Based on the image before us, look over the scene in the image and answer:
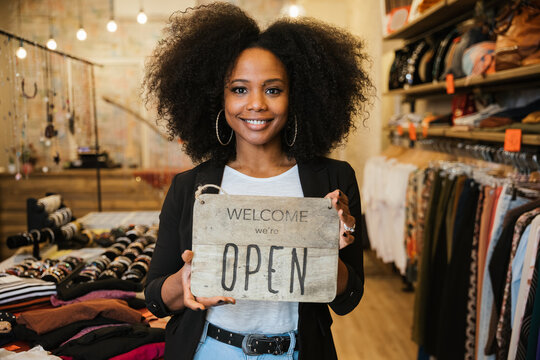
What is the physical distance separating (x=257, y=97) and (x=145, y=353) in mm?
858

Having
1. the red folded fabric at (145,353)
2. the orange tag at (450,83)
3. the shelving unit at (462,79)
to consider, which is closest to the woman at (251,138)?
the red folded fabric at (145,353)

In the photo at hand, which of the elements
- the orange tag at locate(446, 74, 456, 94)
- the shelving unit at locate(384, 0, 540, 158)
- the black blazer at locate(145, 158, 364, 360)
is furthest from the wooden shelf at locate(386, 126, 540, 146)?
the black blazer at locate(145, 158, 364, 360)

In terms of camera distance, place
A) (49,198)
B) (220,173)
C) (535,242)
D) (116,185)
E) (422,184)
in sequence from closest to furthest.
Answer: (220,173), (535,242), (49,198), (422,184), (116,185)

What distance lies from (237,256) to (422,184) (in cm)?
229

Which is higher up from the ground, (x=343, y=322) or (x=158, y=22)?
(x=158, y=22)

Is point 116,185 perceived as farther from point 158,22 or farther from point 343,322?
point 343,322

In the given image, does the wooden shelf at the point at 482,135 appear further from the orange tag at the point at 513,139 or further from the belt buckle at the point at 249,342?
the belt buckle at the point at 249,342

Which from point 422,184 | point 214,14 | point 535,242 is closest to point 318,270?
point 214,14

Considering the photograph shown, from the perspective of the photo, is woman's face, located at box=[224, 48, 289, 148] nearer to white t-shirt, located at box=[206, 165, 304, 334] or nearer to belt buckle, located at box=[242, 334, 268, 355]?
white t-shirt, located at box=[206, 165, 304, 334]

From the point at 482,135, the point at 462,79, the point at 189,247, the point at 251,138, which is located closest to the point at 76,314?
the point at 189,247

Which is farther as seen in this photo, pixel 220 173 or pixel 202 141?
pixel 202 141

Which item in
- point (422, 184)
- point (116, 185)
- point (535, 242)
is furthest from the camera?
point (116, 185)

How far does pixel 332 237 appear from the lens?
115 cm

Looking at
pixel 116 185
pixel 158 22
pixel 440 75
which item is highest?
pixel 158 22
